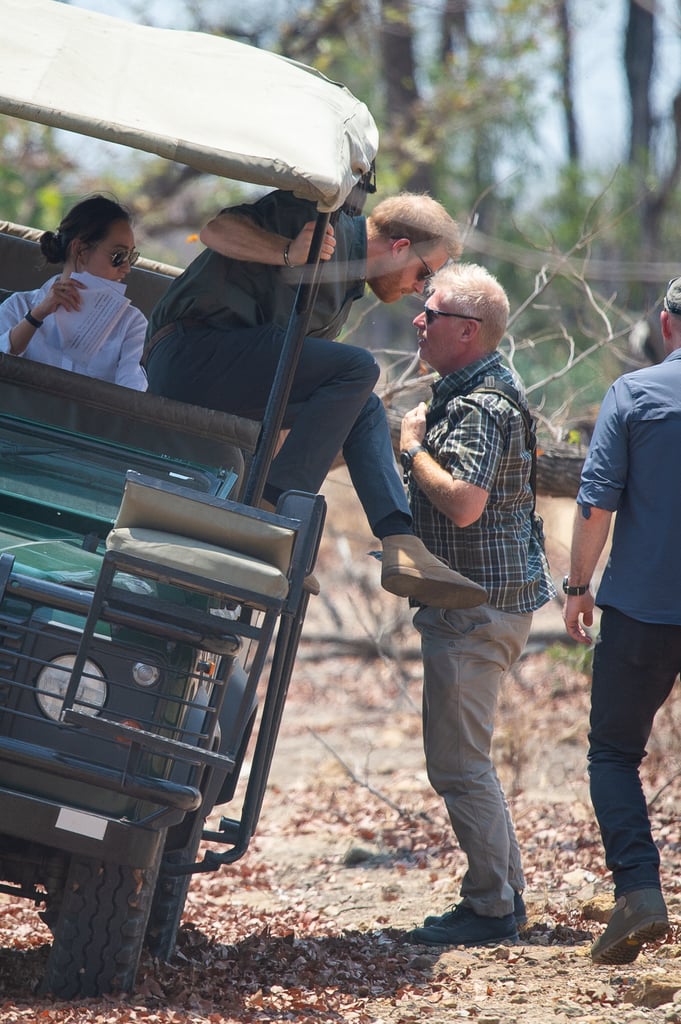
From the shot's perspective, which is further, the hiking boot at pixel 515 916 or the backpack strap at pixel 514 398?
the hiking boot at pixel 515 916

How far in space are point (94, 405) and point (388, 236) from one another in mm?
1410

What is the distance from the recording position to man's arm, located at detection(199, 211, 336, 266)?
459cm

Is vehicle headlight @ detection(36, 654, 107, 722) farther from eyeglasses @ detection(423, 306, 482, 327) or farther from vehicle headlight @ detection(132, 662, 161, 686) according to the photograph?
eyeglasses @ detection(423, 306, 482, 327)

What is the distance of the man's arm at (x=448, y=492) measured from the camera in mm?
4465

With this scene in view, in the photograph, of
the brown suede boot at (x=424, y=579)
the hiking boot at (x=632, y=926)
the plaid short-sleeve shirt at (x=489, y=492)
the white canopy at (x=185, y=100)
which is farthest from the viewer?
the plaid short-sleeve shirt at (x=489, y=492)

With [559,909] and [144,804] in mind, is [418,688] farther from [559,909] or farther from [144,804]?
[144,804]

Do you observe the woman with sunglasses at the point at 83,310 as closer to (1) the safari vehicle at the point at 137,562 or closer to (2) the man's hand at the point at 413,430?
(1) the safari vehicle at the point at 137,562

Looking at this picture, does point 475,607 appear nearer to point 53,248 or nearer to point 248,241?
point 248,241

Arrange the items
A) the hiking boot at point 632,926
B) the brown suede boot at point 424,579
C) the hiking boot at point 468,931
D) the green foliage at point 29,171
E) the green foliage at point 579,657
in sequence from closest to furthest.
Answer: the hiking boot at point 632,926, the brown suede boot at point 424,579, the hiking boot at point 468,931, the green foliage at point 579,657, the green foliage at point 29,171

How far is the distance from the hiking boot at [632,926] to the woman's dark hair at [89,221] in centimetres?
315

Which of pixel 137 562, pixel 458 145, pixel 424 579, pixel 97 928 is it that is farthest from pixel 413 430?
pixel 458 145

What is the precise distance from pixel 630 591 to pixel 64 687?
1.95 m

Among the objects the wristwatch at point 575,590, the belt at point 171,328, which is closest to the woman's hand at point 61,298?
the belt at point 171,328

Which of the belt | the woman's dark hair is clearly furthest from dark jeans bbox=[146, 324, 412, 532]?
the woman's dark hair
